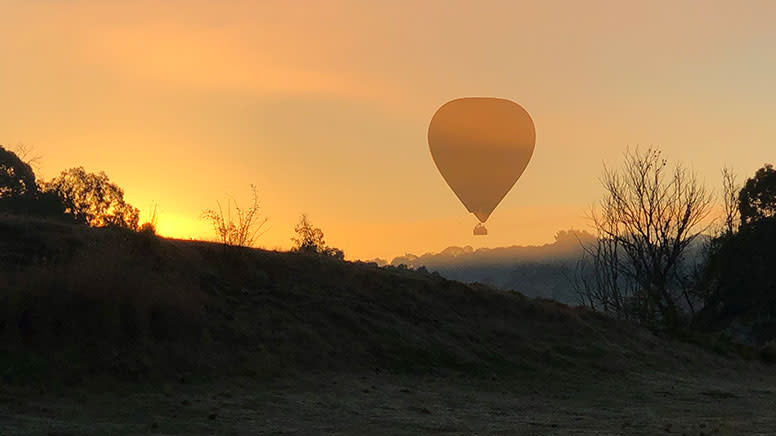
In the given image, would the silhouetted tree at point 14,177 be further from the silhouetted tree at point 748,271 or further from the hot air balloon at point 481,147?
the silhouetted tree at point 748,271

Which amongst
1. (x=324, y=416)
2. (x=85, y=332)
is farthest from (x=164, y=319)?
(x=324, y=416)

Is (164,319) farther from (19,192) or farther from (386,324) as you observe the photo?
(19,192)

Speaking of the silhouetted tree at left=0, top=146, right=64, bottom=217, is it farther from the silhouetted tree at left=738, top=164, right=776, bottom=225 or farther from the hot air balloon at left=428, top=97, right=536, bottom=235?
the silhouetted tree at left=738, top=164, right=776, bottom=225

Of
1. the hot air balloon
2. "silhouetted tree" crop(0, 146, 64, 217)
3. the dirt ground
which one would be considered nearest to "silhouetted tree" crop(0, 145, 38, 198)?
"silhouetted tree" crop(0, 146, 64, 217)

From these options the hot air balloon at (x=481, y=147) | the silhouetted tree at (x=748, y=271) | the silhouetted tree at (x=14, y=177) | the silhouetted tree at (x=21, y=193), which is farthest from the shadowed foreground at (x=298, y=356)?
the silhouetted tree at (x=14, y=177)

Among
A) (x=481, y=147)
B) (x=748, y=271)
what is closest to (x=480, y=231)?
(x=481, y=147)

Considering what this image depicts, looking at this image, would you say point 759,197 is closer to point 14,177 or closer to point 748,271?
point 748,271
